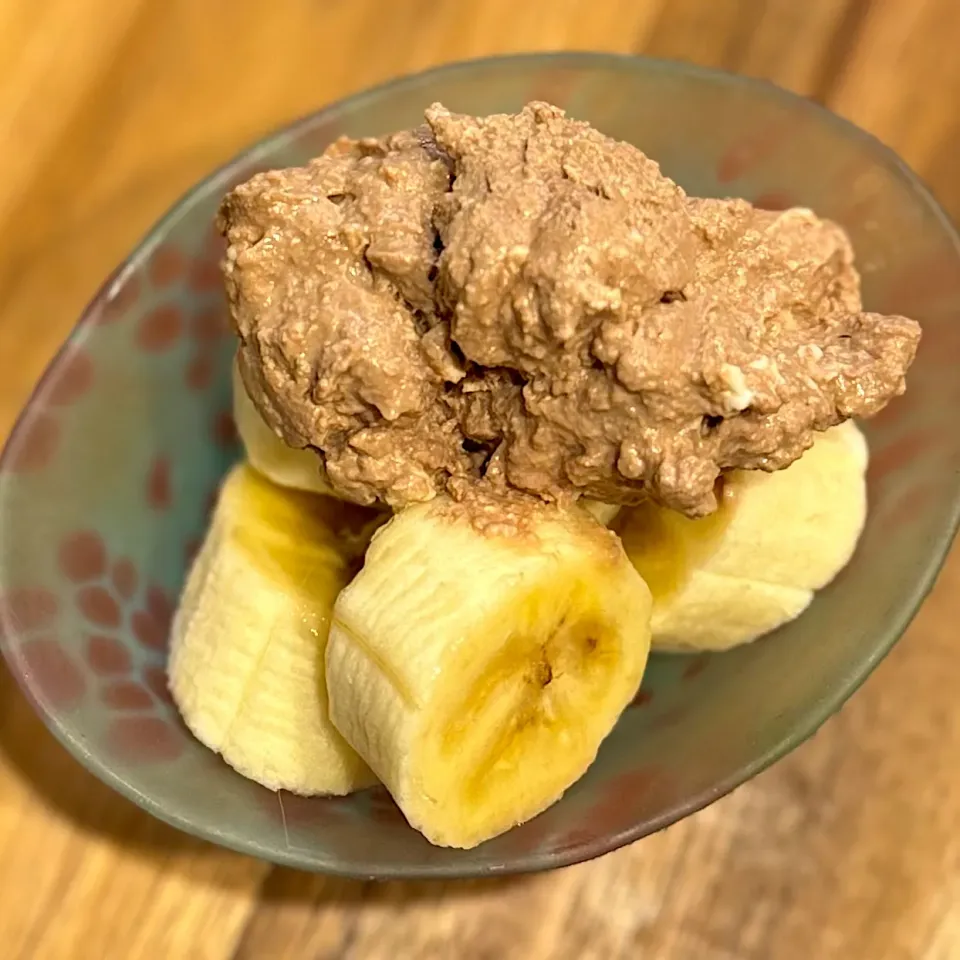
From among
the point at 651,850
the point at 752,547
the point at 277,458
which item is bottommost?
the point at 651,850

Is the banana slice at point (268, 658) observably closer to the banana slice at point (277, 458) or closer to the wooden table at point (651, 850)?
the banana slice at point (277, 458)

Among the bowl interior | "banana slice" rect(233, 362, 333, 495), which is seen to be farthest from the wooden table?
"banana slice" rect(233, 362, 333, 495)

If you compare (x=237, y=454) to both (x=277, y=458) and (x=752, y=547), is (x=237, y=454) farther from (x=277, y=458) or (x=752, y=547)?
(x=752, y=547)

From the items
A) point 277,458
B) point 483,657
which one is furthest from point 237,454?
point 483,657

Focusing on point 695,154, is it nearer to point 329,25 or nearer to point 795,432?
point 795,432

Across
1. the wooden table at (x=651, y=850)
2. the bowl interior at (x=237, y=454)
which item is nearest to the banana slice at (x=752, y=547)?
the bowl interior at (x=237, y=454)

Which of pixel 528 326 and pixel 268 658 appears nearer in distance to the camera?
pixel 528 326
